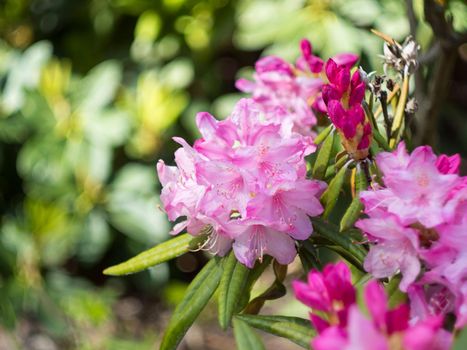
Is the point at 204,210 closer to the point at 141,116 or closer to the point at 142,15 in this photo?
the point at 141,116

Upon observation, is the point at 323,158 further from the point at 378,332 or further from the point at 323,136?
the point at 378,332

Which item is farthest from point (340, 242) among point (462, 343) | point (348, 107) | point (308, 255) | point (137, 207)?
point (137, 207)

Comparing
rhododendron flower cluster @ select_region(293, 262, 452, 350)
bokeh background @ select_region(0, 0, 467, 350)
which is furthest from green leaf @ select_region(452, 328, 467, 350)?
bokeh background @ select_region(0, 0, 467, 350)

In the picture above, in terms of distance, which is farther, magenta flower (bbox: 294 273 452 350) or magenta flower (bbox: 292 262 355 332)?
magenta flower (bbox: 292 262 355 332)

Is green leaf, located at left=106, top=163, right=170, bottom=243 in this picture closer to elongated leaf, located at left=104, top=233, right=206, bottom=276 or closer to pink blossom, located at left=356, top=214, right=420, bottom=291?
elongated leaf, located at left=104, top=233, right=206, bottom=276

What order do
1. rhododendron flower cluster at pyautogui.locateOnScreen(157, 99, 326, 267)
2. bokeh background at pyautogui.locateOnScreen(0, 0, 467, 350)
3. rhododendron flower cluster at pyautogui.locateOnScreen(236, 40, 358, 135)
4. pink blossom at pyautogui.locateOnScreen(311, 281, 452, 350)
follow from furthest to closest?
bokeh background at pyautogui.locateOnScreen(0, 0, 467, 350)
rhododendron flower cluster at pyautogui.locateOnScreen(236, 40, 358, 135)
rhododendron flower cluster at pyautogui.locateOnScreen(157, 99, 326, 267)
pink blossom at pyautogui.locateOnScreen(311, 281, 452, 350)

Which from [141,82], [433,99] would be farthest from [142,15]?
[433,99]
